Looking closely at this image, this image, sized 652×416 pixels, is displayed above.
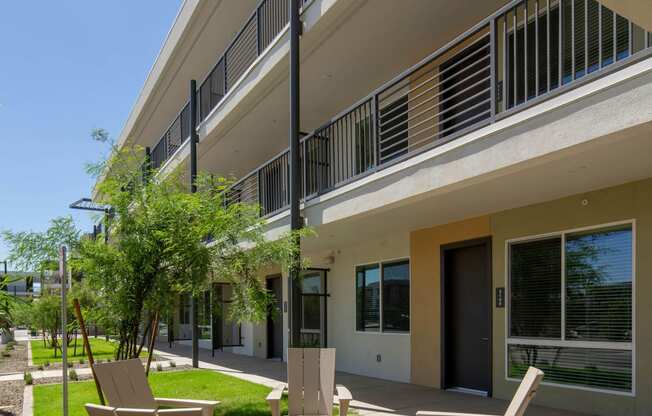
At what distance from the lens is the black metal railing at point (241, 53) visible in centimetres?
1139

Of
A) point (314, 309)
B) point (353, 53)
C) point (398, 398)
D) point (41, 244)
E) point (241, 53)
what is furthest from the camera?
point (241, 53)

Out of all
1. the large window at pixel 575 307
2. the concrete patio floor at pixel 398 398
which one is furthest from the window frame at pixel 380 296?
the large window at pixel 575 307

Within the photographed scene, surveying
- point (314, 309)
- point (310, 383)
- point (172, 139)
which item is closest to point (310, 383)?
point (310, 383)

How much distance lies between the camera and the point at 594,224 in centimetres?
751

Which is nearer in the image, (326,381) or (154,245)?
(326,381)

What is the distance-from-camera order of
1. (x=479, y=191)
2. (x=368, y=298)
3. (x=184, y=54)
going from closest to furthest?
(x=479, y=191) < (x=368, y=298) < (x=184, y=54)

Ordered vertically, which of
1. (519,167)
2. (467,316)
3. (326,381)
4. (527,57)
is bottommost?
(326,381)

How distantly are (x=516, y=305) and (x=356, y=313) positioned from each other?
4.87 m

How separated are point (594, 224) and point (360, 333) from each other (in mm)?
6410

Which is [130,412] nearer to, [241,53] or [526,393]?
[526,393]

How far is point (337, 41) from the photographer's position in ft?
30.8

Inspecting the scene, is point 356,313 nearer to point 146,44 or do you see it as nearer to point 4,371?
point 4,371

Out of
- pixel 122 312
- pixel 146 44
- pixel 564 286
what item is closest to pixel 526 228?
pixel 564 286

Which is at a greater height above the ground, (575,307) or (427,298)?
(575,307)
